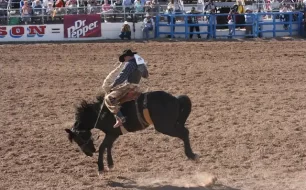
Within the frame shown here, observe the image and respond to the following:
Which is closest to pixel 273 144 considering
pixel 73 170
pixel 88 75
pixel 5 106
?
pixel 73 170

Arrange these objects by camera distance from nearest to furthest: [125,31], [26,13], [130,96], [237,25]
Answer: [130,96]
[125,31]
[26,13]
[237,25]

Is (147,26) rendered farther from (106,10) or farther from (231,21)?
(231,21)

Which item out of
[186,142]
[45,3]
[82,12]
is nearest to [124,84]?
[186,142]

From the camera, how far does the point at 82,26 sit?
2330cm

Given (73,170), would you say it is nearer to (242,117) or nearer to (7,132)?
(7,132)

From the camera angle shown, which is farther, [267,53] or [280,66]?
[267,53]

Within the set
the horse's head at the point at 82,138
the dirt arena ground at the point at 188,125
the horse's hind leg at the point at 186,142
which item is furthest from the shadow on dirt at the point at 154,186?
the horse's head at the point at 82,138

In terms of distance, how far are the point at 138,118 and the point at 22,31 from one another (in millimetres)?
16288

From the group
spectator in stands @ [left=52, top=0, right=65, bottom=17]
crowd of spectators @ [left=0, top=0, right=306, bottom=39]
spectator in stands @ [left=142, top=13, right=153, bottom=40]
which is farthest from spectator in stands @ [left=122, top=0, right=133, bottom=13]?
spectator in stands @ [left=52, top=0, right=65, bottom=17]

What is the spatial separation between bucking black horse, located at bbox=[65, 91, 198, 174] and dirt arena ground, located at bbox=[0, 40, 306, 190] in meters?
0.42

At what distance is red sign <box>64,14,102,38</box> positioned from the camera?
913 inches

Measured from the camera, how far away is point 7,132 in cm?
960

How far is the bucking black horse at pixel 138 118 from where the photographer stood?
7.52 meters

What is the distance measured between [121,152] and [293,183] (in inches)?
106
